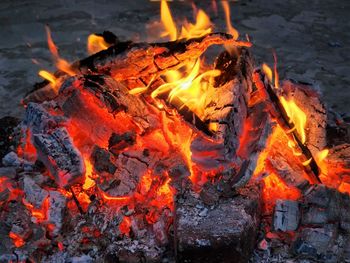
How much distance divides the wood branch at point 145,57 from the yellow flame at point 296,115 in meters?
0.53

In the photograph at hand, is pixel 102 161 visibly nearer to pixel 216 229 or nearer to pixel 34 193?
pixel 34 193

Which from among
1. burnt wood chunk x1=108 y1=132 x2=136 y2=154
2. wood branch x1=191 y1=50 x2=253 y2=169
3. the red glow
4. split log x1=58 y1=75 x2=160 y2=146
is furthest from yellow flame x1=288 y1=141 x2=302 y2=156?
the red glow

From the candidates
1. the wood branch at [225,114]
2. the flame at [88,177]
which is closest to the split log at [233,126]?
the wood branch at [225,114]

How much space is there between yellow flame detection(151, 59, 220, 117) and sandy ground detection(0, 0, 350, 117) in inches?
64.7

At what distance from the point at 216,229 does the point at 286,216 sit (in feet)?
1.66

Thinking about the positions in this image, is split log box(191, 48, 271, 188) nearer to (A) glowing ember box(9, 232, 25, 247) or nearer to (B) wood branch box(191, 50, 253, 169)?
(B) wood branch box(191, 50, 253, 169)

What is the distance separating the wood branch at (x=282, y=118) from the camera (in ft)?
10.1

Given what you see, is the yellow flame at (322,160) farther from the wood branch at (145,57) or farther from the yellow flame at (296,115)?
the wood branch at (145,57)

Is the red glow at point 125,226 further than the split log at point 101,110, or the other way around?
the split log at point 101,110

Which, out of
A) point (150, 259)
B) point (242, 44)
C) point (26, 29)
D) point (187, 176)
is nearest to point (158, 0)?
point (26, 29)

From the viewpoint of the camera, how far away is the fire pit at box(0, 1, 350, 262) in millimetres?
2756

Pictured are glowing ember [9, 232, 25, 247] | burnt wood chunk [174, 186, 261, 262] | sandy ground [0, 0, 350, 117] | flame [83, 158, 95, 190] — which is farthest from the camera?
sandy ground [0, 0, 350, 117]

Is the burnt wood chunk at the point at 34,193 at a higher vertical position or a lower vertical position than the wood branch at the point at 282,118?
lower

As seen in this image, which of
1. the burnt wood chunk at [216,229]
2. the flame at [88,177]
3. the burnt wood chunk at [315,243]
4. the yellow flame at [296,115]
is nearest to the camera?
the burnt wood chunk at [216,229]
